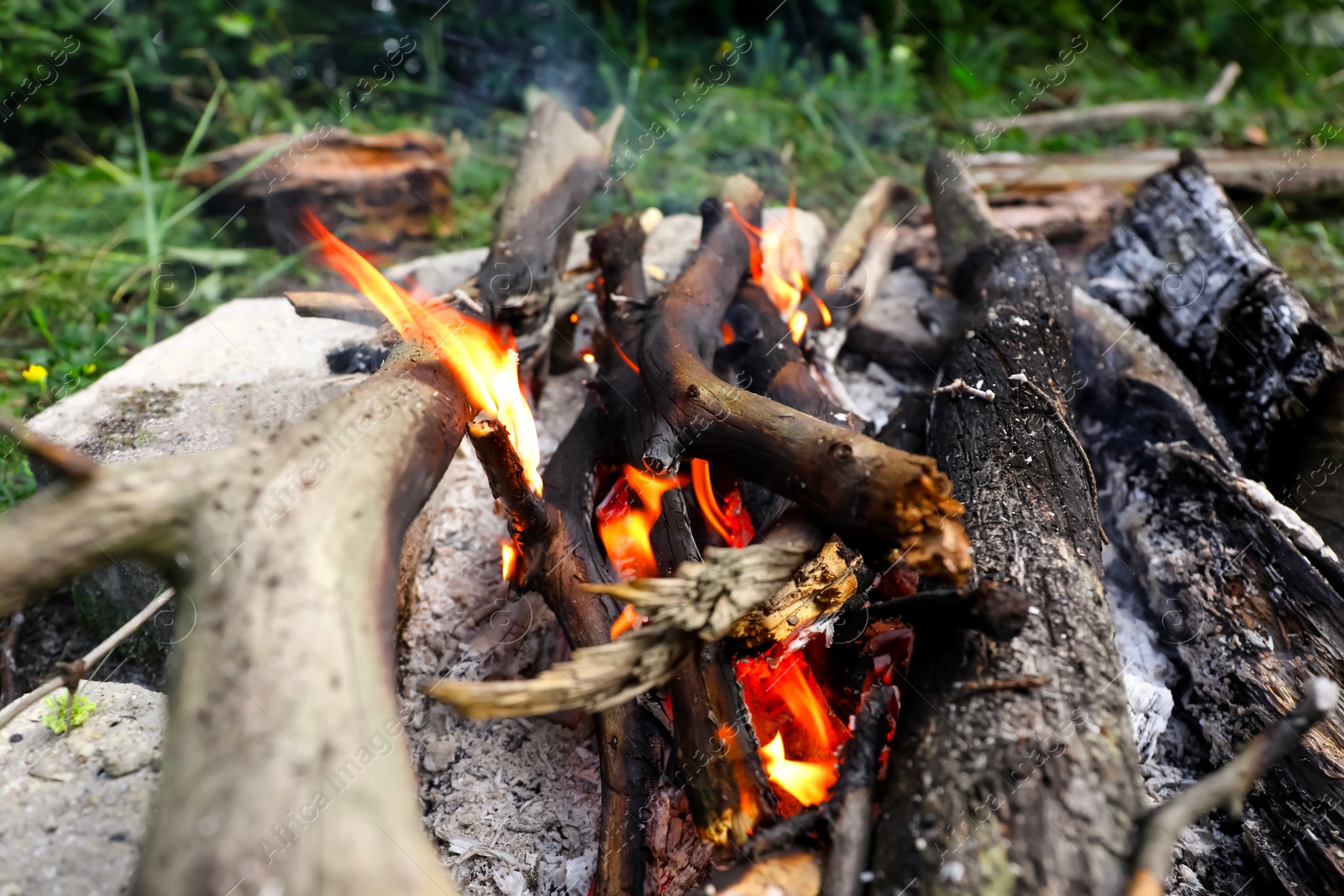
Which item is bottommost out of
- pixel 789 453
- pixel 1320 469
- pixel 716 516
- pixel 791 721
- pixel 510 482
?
pixel 1320 469

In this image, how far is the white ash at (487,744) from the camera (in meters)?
1.85

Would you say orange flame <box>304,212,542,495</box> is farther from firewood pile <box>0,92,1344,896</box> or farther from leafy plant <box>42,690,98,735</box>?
leafy plant <box>42,690,98,735</box>

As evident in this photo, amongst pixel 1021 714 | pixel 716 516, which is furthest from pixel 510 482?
pixel 1021 714

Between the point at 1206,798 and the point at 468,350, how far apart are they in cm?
189

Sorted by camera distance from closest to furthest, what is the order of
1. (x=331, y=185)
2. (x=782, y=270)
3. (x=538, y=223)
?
1. (x=538, y=223)
2. (x=782, y=270)
3. (x=331, y=185)

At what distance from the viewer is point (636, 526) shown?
222 centimetres

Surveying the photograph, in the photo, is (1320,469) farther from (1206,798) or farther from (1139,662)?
(1206,798)

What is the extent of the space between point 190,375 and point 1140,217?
392 centimetres

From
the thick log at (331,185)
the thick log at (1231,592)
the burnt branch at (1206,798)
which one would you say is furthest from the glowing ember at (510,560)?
the thick log at (331,185)

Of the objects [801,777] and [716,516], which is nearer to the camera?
[801,777]

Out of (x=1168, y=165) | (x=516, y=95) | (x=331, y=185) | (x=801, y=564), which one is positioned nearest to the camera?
(x=801, y=564)

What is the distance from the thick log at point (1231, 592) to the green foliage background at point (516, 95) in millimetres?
1973

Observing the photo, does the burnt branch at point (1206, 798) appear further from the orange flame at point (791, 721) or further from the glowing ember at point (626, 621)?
the glowing ember at point (626, 621)

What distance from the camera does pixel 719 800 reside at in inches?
63.1
